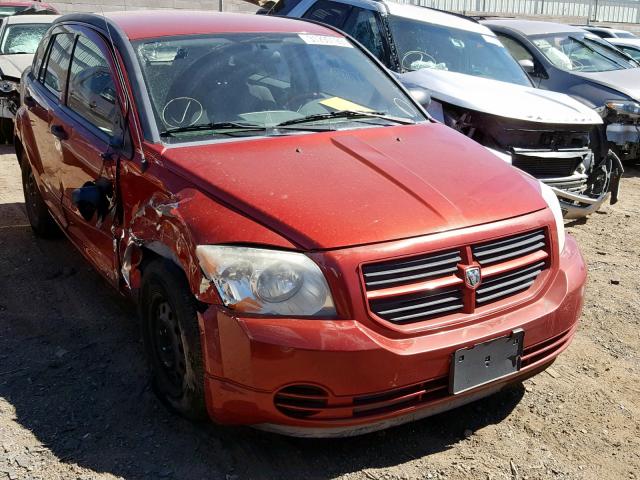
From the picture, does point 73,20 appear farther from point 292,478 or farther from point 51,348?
point 292,478

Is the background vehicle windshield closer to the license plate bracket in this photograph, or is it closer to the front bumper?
the license plate bracket

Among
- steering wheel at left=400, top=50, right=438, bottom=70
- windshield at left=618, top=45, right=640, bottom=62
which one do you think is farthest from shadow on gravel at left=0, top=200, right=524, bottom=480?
windshield at left=618, top=45, right=640, bottom=62

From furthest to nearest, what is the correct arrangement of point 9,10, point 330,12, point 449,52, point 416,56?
point 9,10, point 330,12, point 449,52, point 416,56

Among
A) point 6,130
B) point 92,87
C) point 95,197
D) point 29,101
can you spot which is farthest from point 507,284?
point 6,130

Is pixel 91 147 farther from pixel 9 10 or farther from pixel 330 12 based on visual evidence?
pixel 9 10

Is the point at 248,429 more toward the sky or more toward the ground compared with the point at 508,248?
more toward the ground

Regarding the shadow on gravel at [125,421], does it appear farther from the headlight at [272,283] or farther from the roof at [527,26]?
the roof at [527,26]

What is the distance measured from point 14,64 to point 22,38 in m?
1.02

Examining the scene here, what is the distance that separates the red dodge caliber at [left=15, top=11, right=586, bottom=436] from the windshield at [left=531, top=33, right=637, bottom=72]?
5679 mm

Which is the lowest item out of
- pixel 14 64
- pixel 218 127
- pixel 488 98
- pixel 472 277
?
pixel 14 64

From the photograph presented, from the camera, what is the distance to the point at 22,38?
10.2 m

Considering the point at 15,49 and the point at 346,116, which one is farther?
the point at 15,49

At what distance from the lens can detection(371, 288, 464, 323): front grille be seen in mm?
2770

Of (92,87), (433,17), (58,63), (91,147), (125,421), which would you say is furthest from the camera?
(433,17)
